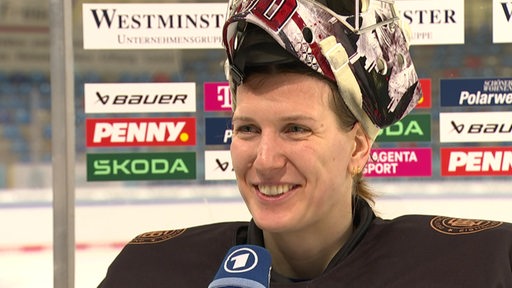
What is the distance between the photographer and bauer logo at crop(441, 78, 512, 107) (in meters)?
2.67

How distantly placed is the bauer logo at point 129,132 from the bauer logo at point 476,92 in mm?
951

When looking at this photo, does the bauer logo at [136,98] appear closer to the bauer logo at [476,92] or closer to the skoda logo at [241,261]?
the bauer logo at [476,92]

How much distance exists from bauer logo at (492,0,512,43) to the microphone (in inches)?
76.0

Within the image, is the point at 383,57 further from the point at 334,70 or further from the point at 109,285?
the point at 109,285

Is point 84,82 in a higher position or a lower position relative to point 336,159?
higher

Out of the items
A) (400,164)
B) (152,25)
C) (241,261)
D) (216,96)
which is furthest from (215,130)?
(241,261)

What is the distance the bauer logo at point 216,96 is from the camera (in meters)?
2.72

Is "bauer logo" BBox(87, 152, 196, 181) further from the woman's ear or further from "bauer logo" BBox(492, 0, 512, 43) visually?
the woman's ear

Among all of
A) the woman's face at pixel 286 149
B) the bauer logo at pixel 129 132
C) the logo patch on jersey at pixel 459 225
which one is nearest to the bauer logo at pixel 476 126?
the bauer logo at pixel 129 132

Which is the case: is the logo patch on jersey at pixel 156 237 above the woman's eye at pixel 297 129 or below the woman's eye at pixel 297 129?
below

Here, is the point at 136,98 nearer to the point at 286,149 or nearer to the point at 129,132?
the point at 129,132

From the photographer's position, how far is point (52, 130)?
2.73 metres

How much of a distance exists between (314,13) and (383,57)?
14cm

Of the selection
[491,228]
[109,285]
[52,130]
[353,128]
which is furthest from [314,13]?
[52,130]
